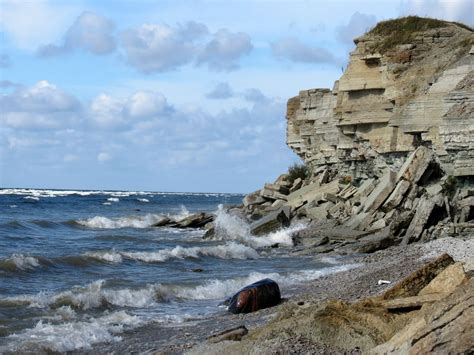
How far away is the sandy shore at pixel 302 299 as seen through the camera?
1061cm

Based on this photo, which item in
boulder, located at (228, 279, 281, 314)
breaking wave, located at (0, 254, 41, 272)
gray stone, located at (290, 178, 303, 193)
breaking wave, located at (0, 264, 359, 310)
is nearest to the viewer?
boulder, located at (228, 279, 281, 314)

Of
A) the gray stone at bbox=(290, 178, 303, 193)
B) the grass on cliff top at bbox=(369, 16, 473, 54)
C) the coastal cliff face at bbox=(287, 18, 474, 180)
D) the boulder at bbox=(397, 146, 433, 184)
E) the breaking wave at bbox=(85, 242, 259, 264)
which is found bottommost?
the breaking wave at bbox=(85, 242, 259, 264)

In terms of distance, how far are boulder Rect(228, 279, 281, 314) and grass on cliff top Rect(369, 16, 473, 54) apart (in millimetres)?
19503

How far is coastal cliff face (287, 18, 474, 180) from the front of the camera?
24.2 metres

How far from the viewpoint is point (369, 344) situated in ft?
27.3

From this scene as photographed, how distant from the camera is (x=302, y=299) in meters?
14.6

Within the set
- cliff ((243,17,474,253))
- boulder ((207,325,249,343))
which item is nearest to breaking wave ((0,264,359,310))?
cliff ((243,17,474,253))

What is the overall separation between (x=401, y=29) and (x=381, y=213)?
1049cm

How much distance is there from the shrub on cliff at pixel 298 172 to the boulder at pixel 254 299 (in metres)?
31.9

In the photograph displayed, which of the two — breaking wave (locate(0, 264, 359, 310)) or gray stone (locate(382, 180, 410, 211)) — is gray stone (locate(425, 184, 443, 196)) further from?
breaking wave (locate(0, 264, 359, 310))

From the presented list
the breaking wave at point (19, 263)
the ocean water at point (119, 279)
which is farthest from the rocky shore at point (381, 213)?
the breaking wave at point (19, 263)

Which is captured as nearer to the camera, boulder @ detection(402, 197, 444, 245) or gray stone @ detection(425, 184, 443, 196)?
boulder @ detection(402, 197, 444, 245)

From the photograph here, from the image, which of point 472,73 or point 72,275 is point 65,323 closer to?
point 72,275

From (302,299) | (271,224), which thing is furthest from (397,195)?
(302,299)
